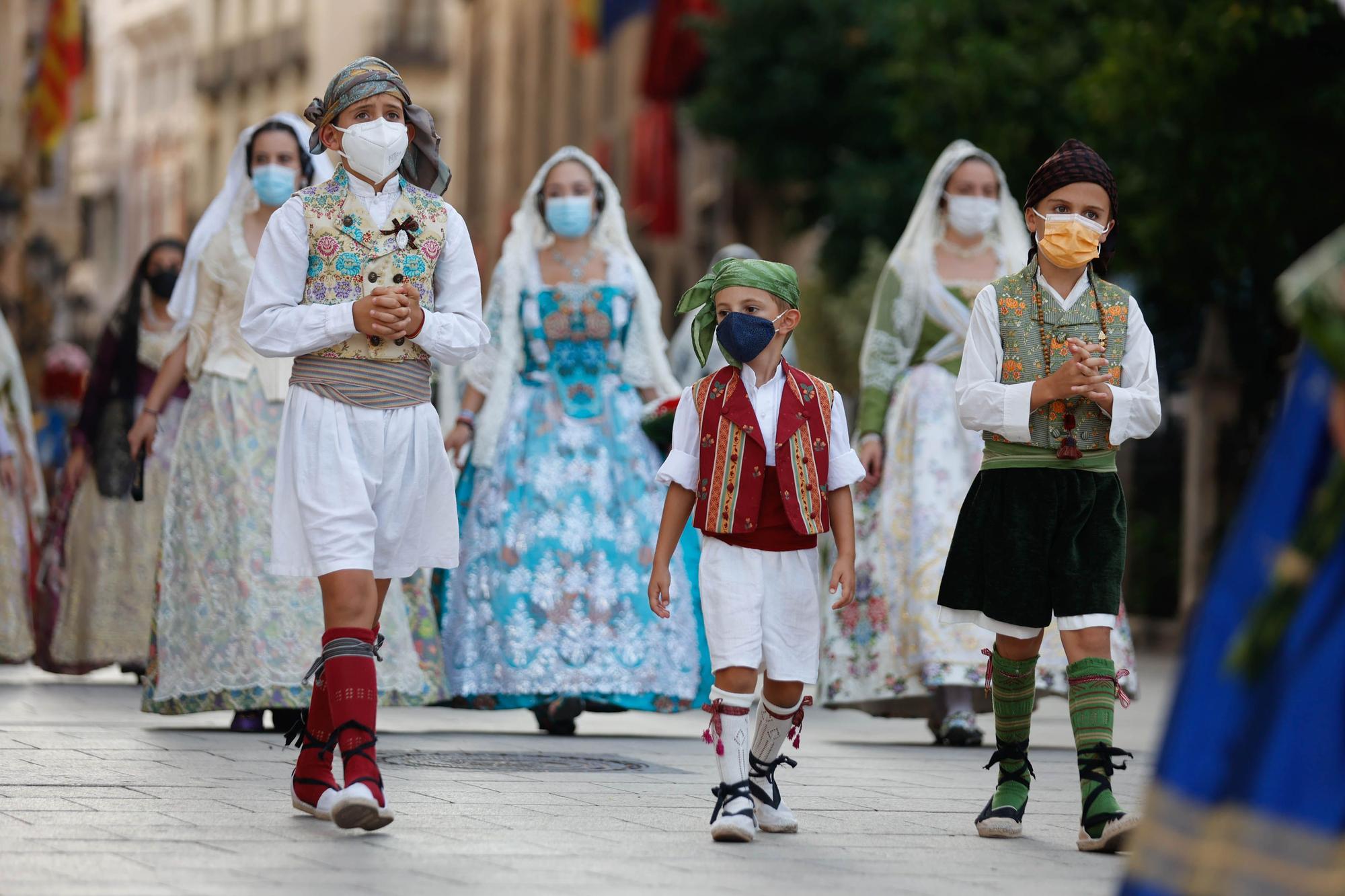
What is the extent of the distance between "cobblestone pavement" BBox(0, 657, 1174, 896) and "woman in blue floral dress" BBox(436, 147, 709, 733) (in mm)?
322

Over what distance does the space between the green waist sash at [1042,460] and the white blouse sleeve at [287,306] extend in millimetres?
1851

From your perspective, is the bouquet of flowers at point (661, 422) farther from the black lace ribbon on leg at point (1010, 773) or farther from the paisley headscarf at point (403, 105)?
the black lace ribbon on leg at point (1010, 773)

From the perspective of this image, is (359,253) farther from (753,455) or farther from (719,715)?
(719,715)

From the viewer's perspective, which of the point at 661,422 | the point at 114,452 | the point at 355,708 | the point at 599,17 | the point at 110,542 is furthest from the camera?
the point at 599,17

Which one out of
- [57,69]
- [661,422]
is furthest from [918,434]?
[57,69]

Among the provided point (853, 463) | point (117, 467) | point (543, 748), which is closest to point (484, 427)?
point (543, 748)

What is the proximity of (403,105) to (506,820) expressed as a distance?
2086mm

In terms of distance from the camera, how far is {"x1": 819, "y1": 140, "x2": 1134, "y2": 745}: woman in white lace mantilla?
10.5 meters

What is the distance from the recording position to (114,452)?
12680 millimetres

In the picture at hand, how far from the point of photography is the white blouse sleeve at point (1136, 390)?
685 cm

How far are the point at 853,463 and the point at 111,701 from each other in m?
5.63

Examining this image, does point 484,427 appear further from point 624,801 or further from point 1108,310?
point 1108,310

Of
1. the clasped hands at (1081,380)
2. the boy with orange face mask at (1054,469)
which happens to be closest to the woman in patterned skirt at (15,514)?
the boy with orange face mask at (1054,469)

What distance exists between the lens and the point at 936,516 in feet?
34.7
